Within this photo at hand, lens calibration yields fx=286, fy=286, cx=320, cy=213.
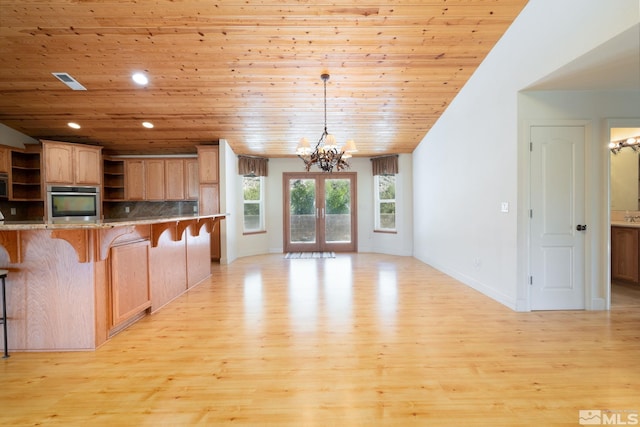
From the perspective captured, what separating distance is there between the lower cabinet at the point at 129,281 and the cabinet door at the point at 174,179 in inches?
138

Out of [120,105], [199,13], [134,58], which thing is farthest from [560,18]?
[120,105]

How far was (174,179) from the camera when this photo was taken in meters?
6.16

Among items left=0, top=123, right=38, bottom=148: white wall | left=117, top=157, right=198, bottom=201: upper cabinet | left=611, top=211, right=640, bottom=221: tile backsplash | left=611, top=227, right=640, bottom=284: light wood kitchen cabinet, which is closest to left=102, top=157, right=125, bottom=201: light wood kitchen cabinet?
left=117, top=157, right=198, bottom=201: upper cabinet

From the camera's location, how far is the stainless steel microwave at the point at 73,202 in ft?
16.8

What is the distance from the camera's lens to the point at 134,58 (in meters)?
3.55

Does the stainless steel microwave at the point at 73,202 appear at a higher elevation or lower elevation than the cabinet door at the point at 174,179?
lower

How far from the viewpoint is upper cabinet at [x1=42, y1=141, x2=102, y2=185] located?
16.8 ft

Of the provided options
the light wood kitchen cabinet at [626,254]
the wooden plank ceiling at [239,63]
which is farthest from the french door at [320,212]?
the light wood kitchen cabinet at [626,254]

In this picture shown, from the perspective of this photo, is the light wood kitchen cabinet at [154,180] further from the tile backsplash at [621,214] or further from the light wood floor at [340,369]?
the tile backsplash at [621,214]

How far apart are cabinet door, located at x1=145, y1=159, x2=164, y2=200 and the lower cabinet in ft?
12.2

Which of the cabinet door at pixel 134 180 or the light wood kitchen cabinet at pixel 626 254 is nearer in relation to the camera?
the light wood kitchen cabinet at pixel 626 254

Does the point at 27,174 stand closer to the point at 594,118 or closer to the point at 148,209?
the point at 148,209

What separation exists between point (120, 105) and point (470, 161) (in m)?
5.40

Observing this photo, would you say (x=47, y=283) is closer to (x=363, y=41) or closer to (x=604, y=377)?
(x=363, y=41)
